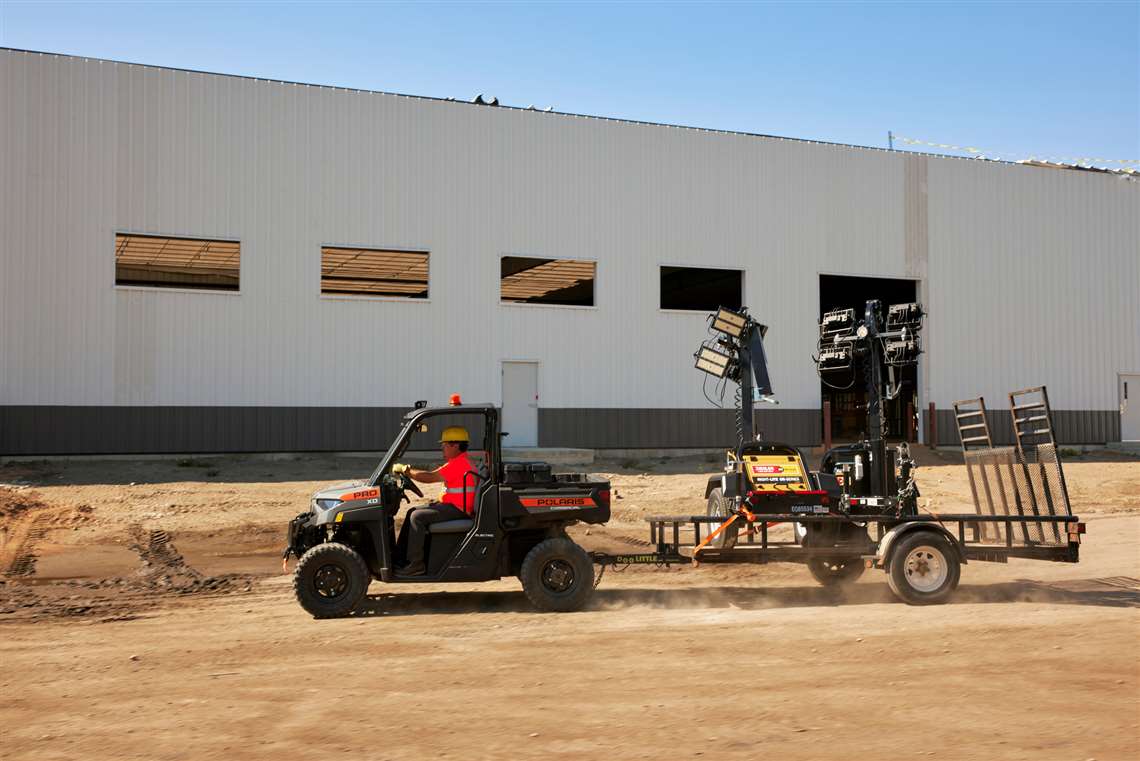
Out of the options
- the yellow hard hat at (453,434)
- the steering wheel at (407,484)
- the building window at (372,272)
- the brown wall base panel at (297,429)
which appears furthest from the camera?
the building window at (372,272)

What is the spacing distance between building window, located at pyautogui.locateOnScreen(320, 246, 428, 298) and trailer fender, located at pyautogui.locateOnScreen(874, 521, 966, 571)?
1781 cm

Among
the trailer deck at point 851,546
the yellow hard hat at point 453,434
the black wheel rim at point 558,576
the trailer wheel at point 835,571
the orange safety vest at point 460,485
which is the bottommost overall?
the trailer wheel at point 835,571

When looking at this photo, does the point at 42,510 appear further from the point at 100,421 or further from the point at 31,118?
the point at 31,118

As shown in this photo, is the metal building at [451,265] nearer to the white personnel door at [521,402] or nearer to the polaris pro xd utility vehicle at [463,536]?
the white personnel door at [521,402]

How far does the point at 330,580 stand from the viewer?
9.39 m

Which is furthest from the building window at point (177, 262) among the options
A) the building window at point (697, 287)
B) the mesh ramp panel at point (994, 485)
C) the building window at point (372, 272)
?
the mesh ramp panel at point (994, 485)

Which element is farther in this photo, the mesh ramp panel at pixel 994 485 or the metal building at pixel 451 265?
the metal building at pixel 451 265

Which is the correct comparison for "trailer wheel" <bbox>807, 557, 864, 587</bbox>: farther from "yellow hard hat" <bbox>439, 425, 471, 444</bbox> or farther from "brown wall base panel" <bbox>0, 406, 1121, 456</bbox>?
"brown wall base panel" <bbox>0, 406, 1121, 456</bbox>

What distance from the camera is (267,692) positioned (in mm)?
6543

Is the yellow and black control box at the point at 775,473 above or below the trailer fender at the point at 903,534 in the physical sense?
above

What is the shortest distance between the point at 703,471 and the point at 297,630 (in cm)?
1750

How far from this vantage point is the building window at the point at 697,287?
28578 millimetres

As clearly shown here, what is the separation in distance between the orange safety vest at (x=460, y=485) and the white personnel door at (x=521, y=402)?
1672 cm

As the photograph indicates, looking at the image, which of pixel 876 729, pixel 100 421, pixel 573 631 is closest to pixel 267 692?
pixel 573 631
